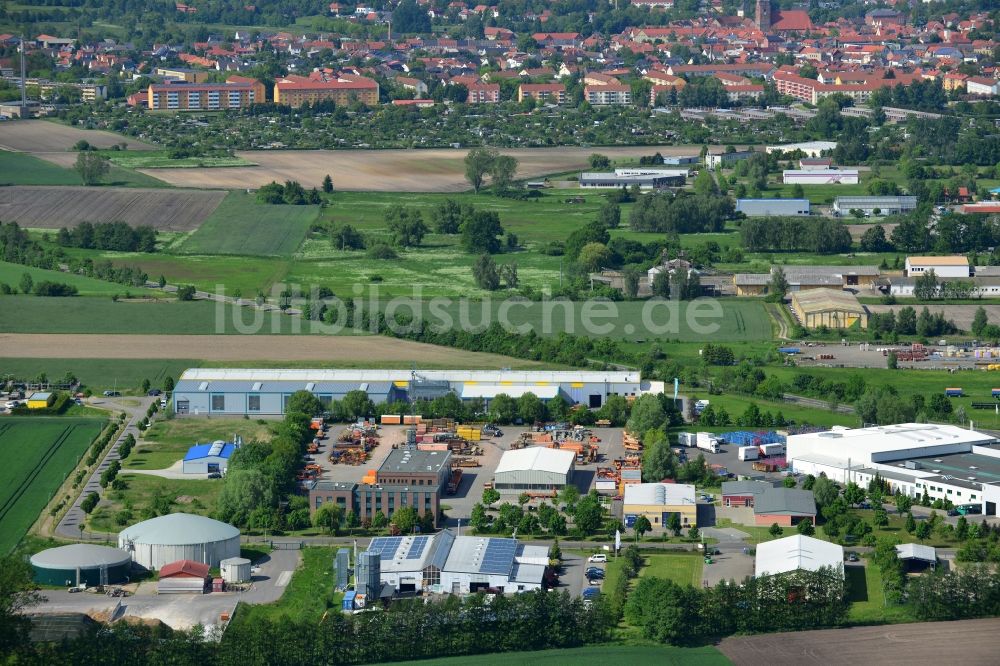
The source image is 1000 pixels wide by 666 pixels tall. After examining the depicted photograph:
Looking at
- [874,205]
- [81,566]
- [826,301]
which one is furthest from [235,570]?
[874,205]

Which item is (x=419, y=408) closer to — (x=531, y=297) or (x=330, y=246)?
(x=531, y=297)

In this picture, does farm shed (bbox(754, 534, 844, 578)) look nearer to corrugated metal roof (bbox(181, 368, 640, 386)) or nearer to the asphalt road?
corrugated metal roof (bbox(181, 368, 640, 386))

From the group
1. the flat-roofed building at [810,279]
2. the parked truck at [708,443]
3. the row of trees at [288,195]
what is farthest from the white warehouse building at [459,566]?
the row of trees at [288,195]

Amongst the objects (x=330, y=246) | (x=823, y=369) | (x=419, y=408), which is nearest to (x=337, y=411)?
(x=419, y=408)

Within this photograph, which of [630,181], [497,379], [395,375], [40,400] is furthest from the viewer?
[630,181]

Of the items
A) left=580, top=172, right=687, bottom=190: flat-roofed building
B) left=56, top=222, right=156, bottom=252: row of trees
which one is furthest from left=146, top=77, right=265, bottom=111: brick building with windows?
left=56, top=222, right=156, bottom=252: row of trees

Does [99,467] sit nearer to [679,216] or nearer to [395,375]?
[395,375]

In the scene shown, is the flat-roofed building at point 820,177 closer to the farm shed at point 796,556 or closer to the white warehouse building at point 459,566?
the farm shed at point 796,556
